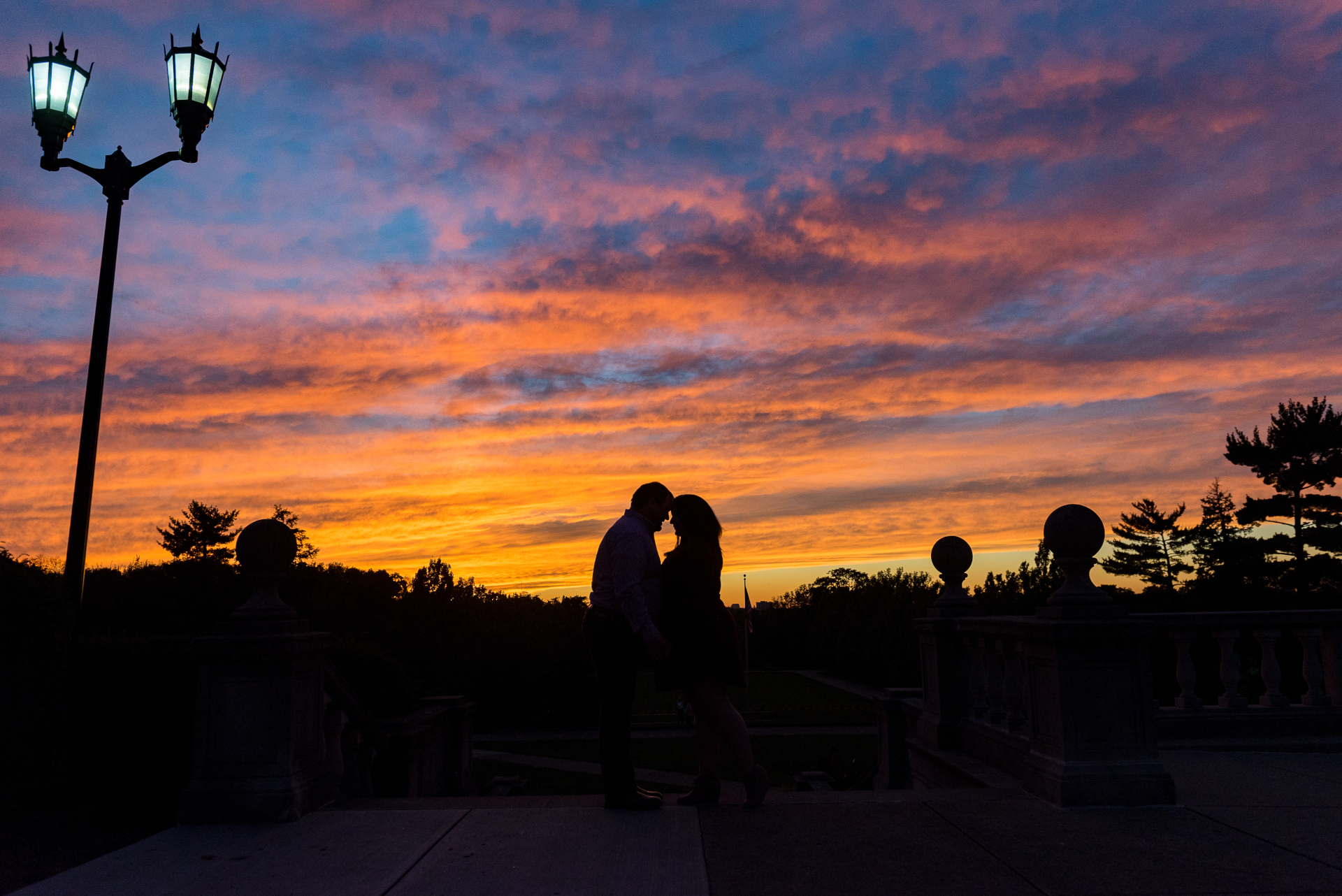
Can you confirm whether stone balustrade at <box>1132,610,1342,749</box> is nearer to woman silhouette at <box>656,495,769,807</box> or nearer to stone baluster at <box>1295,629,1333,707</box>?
stone baluster at <box>1295,629,1333,707</box>

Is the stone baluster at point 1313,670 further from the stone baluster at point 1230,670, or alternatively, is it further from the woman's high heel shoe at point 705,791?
the woman's high heel shoe at point 705,791

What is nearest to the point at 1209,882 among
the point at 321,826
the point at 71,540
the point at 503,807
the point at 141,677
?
→ the point at 503,807

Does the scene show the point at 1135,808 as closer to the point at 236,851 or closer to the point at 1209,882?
the point at 1209,882

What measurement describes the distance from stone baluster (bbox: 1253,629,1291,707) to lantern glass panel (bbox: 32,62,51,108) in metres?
12.1

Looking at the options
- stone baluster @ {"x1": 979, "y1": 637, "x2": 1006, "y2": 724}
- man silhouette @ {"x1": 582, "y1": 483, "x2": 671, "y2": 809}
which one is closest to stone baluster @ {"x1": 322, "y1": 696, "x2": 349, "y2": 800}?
man silhouette @ {"x1": 582, "y1": 483, "x2": 671, "y2": 809}

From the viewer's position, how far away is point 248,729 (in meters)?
5.97

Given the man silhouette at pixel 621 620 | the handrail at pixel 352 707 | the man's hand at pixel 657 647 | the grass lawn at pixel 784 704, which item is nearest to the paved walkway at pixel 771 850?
the man silhouette at pixel 621 620

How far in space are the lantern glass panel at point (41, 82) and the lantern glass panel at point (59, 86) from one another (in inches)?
1.8

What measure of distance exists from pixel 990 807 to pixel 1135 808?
0.89 metres

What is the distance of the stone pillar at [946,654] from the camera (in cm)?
834

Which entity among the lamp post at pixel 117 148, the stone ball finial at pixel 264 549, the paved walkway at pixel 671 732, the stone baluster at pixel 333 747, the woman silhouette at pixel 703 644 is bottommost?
the paved walkway at pixel 671 732

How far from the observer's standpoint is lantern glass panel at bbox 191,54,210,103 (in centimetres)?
827

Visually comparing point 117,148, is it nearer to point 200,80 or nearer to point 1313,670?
point 200,80

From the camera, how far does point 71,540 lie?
7469 mm
